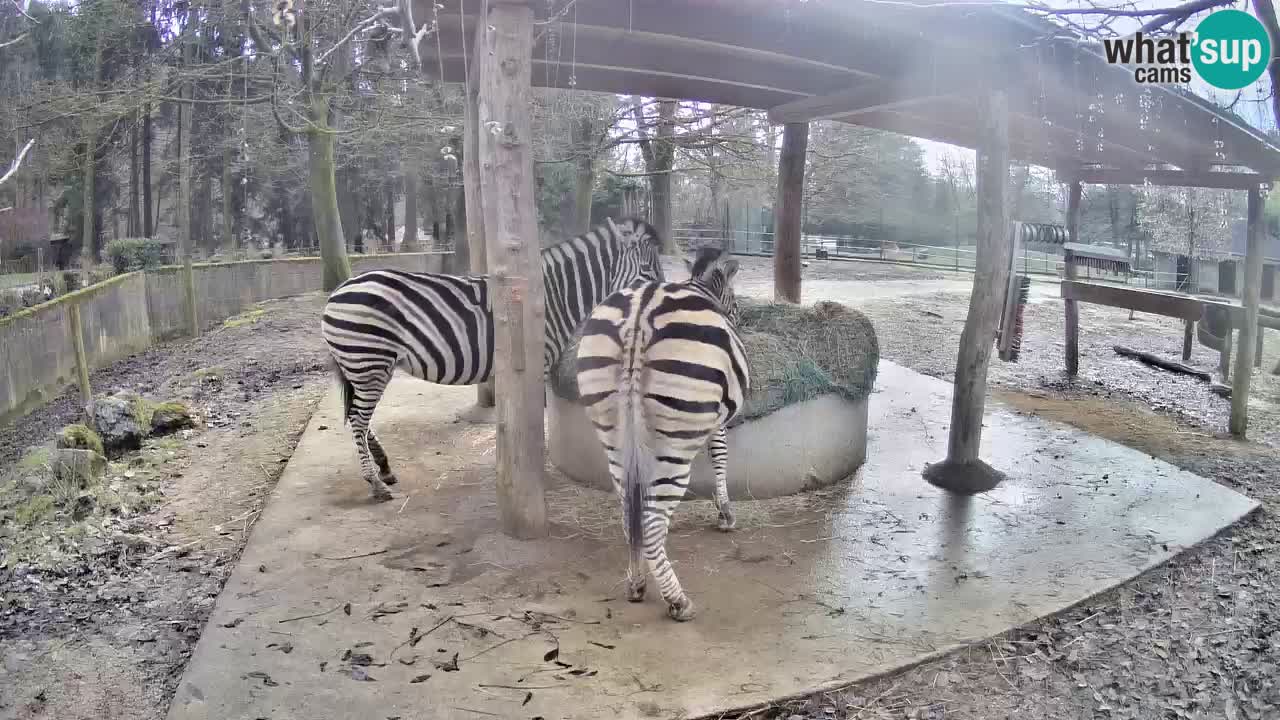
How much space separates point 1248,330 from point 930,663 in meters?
6.03

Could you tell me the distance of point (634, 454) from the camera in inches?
147

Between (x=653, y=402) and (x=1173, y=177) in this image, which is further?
(x=1173, y=177)

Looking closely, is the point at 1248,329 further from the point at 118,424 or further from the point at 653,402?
the point at 118,424

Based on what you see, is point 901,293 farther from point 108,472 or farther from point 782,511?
point 108,472

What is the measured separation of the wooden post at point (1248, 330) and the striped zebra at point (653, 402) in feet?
19.5

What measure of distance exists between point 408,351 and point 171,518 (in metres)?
1.90

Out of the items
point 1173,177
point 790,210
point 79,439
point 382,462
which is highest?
point 1173,177

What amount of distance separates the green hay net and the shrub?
1066 cm

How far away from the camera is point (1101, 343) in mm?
12578

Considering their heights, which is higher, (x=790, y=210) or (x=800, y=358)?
(x=790, y=210)

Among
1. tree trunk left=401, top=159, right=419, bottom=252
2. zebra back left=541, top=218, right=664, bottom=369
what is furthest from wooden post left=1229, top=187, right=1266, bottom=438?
tree trunk left=401, top=159, right=419, bottom=252

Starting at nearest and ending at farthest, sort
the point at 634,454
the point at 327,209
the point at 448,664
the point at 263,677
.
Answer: the point at 263,677
the point at 448,664
the point at 634,454
the point at 327,209

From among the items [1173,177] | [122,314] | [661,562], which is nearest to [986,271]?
[661,562]

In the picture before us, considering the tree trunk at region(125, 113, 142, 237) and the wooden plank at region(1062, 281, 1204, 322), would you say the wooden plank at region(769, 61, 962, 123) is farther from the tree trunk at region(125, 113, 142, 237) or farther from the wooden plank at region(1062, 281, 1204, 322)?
the tree trunk at region(125, 113, 142, 237)
